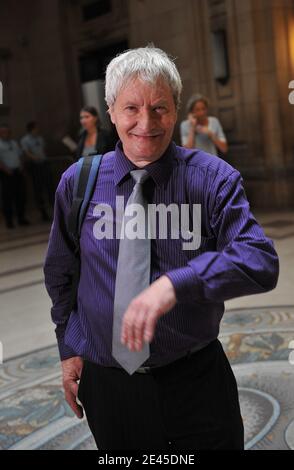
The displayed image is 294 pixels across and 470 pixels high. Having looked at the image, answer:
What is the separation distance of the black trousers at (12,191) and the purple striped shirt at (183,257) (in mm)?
8269

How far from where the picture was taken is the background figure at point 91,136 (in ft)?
19.2

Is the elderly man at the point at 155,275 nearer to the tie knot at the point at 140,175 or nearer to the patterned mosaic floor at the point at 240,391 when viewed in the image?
the tie knot at the point at 140,175

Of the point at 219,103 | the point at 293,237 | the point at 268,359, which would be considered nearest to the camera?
the point at 268,359

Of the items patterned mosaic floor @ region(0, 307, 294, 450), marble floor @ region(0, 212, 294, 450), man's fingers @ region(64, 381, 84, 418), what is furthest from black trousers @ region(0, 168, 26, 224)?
man's fingers @ region(64, 381, 84, 418)

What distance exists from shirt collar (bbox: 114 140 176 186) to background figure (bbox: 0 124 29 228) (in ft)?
27.1

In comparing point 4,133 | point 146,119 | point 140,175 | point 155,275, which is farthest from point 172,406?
point 4,133

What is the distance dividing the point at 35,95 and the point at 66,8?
6.32 ft

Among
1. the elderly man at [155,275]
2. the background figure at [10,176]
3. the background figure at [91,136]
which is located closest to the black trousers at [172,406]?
the elderly man at [155,275]

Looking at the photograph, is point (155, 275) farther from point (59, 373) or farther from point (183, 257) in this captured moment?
point (59, 373)

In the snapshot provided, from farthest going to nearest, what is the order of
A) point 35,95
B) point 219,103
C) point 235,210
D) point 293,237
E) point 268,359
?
point 35,95, point 219,103, point 293,237, point 268,359, point 235,210

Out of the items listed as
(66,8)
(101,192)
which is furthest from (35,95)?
(101,192)

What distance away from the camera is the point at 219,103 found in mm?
8945

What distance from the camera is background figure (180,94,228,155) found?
6.30 metres

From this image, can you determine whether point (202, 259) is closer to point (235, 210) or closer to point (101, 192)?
point (235, 210)
